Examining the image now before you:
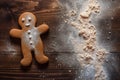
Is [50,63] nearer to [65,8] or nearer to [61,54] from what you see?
[61,54]

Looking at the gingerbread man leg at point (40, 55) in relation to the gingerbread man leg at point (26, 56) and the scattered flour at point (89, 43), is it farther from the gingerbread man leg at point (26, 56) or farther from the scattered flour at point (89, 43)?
the scattered flour at point (89, 43)

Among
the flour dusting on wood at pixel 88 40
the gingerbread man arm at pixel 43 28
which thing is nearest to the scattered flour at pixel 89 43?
the flour dusting on wood at pixel 88 40

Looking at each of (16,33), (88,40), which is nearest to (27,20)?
(16,33)

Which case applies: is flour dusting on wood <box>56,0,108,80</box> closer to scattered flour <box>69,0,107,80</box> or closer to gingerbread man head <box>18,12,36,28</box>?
scattered flour <box>69,0,107,80</box>

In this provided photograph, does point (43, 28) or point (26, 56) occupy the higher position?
point (43, 28)

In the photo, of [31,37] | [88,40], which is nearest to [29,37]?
[31,37]

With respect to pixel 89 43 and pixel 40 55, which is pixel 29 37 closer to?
pixel 40 55

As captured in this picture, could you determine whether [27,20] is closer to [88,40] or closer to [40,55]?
[40,55]
